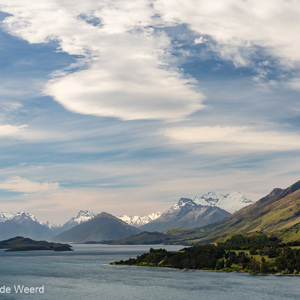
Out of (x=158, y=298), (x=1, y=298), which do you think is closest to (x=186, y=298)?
(x=158, y=298)

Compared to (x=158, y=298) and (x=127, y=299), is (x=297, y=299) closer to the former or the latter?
(x=158, y=298)

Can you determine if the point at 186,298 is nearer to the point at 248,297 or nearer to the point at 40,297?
the point at 248,297

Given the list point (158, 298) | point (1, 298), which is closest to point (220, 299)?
point (158, 298)

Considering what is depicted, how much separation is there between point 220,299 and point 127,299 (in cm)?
4248

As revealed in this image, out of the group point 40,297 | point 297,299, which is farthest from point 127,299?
point 297,299

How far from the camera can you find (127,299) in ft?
641

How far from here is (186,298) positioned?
199 meters

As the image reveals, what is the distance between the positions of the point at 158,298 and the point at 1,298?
232 ft

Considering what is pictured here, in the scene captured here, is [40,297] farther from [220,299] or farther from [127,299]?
[220,299]

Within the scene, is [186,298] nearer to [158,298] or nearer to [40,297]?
[158,298]

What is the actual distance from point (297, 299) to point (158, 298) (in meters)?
62.3

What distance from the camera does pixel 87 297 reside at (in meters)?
199

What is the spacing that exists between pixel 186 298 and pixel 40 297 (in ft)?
221

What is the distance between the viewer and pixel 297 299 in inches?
7559
